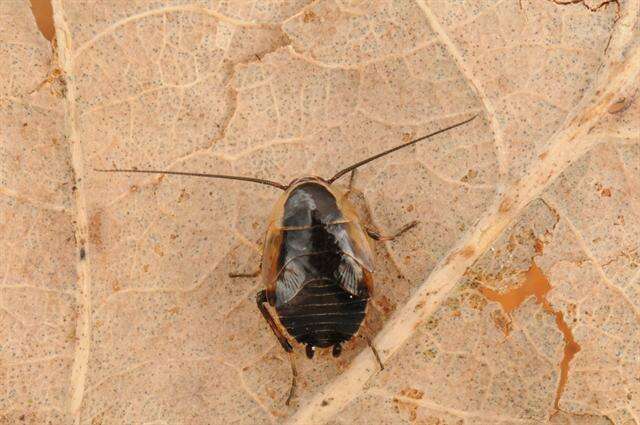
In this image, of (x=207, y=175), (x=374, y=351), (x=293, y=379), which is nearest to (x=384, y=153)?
(x=207, y=175)

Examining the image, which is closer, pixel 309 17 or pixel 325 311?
pixel 325 311

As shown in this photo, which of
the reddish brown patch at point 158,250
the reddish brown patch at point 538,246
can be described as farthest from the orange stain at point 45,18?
the reddish brown patch at point 538,246

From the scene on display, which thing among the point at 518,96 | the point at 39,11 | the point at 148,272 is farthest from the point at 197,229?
the point at 518,96

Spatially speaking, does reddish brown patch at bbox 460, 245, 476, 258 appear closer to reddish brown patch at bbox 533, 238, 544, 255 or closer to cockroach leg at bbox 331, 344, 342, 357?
reddish brown patch at bbox 533, 238, 544, 255

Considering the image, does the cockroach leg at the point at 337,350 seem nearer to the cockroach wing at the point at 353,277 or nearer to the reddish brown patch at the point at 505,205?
the cockroach wing at the point at 353,277

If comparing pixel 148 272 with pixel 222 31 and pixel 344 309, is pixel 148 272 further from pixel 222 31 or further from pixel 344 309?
pixel 222 31

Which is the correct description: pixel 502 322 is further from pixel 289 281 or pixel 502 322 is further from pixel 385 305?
pixel 289 281

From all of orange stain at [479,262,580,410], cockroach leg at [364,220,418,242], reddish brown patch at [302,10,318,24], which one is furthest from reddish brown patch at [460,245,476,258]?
reddish brown patch at [302,10,318,24]
